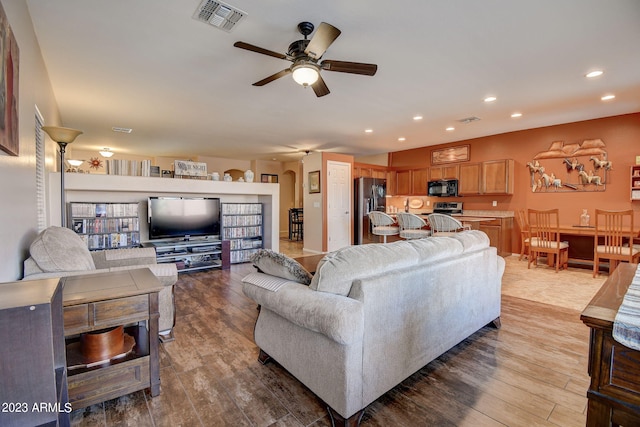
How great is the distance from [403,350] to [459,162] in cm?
629

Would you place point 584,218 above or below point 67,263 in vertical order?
above

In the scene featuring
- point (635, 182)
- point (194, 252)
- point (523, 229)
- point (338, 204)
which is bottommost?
point (194, 252)

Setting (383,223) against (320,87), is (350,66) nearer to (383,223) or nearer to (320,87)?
(320,87)

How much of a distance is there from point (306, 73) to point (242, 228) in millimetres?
3759

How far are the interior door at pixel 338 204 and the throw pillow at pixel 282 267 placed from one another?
4947mm

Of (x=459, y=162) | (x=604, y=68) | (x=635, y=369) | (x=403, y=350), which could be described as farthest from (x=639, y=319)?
(x=459, y=162)

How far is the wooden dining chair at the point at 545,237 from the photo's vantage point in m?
4.84

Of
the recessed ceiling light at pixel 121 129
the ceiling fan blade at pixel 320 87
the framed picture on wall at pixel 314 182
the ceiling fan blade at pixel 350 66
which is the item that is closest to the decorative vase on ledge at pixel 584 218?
the framed picture on wall at pixel 314 182

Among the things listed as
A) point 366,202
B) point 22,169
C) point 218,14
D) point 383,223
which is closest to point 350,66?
point 218,14

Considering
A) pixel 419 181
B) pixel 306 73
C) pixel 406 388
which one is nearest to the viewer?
pixel 406 388

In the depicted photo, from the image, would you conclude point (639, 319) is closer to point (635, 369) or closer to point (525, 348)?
point (635, 369)

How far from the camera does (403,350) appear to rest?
1.75 metres

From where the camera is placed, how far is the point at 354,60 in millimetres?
3043

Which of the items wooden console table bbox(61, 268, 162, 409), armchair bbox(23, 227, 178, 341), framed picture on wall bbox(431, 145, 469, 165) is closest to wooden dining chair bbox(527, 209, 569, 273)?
framed picture on wall bbox(431, 145, 469, 165)
